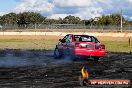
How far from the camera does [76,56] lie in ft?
69.8

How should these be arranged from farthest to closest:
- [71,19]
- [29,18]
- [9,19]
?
[71,19]
[9,19]
[29,18]

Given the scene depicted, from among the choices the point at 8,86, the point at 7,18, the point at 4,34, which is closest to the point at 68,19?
the point at 7,18

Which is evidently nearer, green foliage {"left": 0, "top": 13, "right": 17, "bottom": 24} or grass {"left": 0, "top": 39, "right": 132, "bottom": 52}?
grass {"left": 0, "top": 39, "right": 132, "bottom": 52}

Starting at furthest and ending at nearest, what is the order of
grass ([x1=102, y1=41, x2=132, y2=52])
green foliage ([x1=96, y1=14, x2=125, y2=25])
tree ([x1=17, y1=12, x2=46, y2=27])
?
tree ([x1=17, y1=12, x2=46, y2=27]) < green foliage ([x1=96, y1=14, x2=125, y2=25]) < grass ([x1=102, y1=41, x2=132, y2=52])

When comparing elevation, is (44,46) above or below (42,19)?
below

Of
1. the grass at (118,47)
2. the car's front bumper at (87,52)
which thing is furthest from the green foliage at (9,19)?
the car's front bumper at (87,52)

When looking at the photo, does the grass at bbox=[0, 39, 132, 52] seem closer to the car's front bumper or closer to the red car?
the red car

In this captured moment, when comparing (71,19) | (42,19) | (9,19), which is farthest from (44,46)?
(71,19)

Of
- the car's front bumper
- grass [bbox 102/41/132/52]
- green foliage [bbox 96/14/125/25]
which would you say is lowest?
grass [bbox 102/41/132/52]

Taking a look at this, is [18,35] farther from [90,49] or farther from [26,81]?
[26,81]

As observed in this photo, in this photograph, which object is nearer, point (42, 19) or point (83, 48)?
point (83, 48)

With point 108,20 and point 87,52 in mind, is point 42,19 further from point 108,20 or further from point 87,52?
point 87,52

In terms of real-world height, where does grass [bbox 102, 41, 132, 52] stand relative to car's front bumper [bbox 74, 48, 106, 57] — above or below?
below

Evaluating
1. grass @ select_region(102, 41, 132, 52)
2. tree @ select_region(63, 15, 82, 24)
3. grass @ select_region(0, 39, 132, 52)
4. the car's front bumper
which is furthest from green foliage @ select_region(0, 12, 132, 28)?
the car's front bumper
